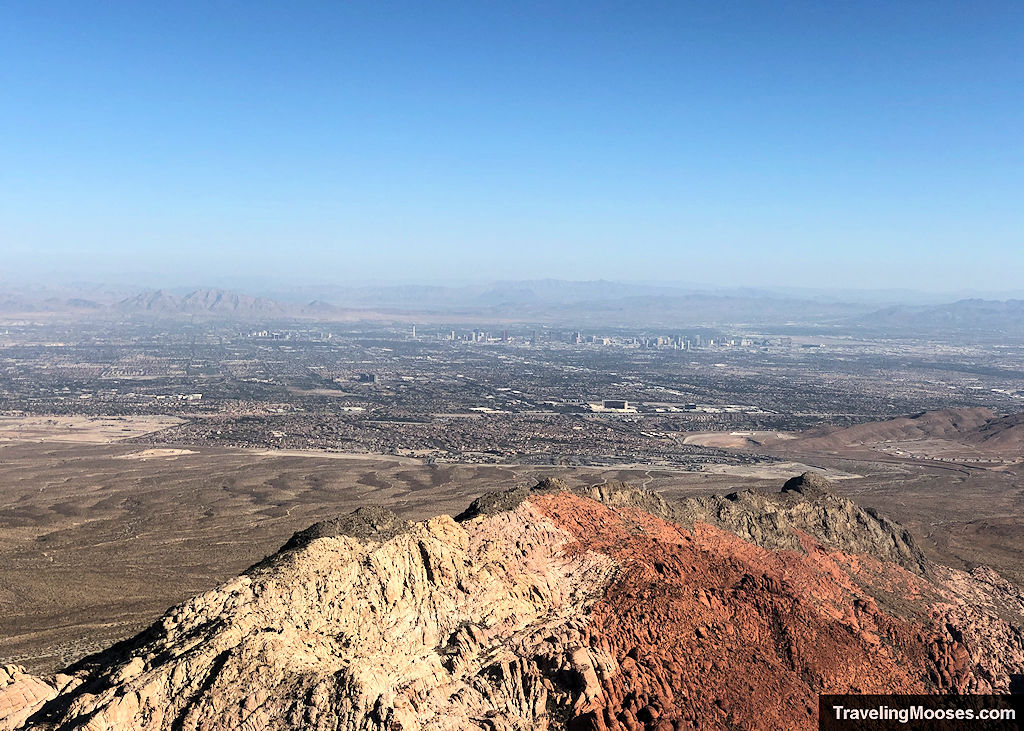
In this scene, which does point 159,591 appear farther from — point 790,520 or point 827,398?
point 827,398

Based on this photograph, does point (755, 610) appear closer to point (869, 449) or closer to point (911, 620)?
point (911, 620)

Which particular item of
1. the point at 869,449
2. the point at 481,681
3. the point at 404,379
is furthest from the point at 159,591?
the point at 404,379

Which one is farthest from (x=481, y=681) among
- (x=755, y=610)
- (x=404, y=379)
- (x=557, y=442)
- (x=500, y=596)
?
(x=404, y=379)

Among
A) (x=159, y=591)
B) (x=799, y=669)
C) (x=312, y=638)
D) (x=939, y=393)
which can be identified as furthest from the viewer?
(x=939, y=393)

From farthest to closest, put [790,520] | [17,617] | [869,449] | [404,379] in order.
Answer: [404,379] → [869,449] → [17,617] → [790,520]

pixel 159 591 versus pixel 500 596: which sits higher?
pixel 500 596

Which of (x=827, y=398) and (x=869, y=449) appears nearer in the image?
(x=869, y=449)
